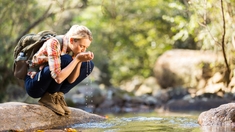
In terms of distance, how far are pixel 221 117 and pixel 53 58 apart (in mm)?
1954

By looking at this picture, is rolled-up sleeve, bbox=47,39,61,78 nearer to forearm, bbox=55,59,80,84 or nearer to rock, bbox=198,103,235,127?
forearm, bbox=55,59,80,84

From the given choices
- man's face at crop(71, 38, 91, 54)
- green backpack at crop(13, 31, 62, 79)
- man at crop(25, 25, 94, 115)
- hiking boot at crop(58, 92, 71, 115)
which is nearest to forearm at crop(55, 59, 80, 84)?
man at crop(25, 25, 94, 115)

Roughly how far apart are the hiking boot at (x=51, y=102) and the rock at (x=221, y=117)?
166cm

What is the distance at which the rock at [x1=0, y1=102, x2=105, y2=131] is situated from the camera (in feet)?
16.9

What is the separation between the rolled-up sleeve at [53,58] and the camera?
15.9 ft

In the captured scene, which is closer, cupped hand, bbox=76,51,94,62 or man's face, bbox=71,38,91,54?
cupped hand, bbox=76,51,94,62

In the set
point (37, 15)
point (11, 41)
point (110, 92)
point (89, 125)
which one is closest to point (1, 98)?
point (11, 41)

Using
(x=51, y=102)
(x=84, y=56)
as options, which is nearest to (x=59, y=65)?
(x=84, y=56)

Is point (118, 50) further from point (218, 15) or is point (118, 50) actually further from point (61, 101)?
point (61, 101)

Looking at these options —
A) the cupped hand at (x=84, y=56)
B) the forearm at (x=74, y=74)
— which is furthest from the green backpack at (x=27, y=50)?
the cupped hand at (x=84, y=56)

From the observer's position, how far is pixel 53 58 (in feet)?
16.0

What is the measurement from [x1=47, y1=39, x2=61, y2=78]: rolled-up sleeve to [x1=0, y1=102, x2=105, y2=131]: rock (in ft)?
2.45

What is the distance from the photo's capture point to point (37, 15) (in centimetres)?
1262

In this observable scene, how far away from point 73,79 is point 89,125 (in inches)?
26.2
